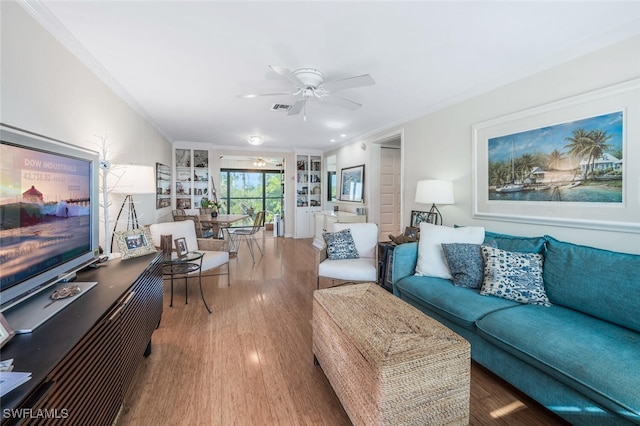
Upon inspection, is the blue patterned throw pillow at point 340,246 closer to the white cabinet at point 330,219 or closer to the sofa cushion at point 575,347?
the white cabinet at point 330,219

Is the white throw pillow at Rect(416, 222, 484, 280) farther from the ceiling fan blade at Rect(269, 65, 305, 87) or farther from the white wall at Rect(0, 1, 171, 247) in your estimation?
the white wall at Rect(0, 1, 171, 247)

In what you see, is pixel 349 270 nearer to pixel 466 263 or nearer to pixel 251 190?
pixel 466 263

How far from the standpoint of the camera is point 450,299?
222cm

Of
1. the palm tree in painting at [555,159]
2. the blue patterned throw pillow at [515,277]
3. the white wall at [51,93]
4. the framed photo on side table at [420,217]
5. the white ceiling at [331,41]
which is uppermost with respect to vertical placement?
the white ceiling at [331,41]

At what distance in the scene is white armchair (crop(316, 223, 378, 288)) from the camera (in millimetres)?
3117

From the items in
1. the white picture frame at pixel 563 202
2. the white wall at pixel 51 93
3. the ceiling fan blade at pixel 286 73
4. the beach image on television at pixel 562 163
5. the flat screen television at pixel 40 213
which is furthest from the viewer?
the ceiling fan blade at pixel 286 73

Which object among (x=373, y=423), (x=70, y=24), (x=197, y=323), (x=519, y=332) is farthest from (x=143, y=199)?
(x=519, y=332)

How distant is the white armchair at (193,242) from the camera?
349 centimetres

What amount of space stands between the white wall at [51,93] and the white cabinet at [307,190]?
4.66 metres

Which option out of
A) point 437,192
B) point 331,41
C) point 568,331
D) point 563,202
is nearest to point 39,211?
point 331,41

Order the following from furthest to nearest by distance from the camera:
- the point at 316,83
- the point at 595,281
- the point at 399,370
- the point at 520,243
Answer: the point at 316,83, the point at 520,243, the point at 595,281, the point at 399,370

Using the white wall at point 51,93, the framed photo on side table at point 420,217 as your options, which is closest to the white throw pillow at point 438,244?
the framed photo on side table at point 420,217

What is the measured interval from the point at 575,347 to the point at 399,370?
0.99 metres

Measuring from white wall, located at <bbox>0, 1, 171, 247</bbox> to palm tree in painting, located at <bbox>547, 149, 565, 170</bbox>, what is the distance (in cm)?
375
